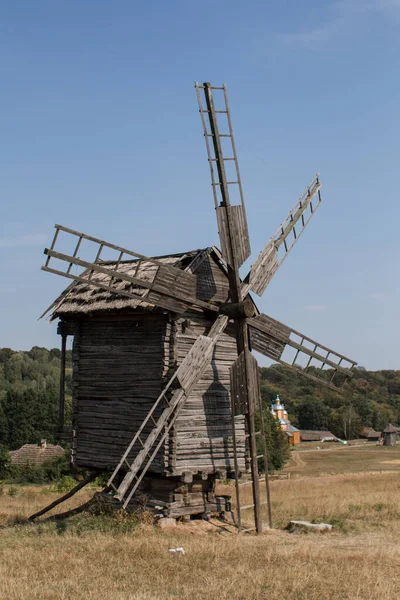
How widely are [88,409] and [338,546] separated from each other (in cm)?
734

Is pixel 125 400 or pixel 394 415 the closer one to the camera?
pixel 125 400

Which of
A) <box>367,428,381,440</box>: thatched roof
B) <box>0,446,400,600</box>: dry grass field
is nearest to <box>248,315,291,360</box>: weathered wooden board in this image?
<box>0,446,400,600</box>: dry grass field

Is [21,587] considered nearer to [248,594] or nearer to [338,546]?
[248,594]

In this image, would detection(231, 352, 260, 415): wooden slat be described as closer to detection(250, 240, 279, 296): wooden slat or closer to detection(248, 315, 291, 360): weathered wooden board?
detection(248, 315, 291, 360): weathered wooden board

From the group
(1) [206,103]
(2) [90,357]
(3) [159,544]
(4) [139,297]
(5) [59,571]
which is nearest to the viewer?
(5) [59,571]

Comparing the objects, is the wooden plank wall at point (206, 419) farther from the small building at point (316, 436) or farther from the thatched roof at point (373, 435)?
the thatched roof at point (373, 435)

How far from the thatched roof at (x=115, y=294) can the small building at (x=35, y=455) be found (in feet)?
132

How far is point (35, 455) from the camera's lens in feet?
194

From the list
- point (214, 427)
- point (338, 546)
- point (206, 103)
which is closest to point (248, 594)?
point (338, 546)

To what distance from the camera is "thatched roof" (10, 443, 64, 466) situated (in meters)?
57.5

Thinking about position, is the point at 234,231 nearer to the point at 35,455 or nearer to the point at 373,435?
the point at 35,455

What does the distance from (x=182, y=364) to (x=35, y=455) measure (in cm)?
4646

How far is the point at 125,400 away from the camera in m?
17.4

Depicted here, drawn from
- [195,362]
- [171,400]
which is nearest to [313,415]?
[195,362]
